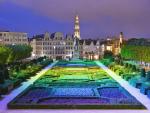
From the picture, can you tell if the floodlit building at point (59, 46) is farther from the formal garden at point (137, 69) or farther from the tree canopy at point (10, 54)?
the formal garden at point (137, 69)

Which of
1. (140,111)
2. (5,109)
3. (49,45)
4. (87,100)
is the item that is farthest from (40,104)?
(49,45)

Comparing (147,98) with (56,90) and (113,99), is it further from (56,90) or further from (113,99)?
(56,90)

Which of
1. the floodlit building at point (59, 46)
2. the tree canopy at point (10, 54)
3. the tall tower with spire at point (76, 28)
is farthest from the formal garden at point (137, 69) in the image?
the floodlit building at point (59, 46)

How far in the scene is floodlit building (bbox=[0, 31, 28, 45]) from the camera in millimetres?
114125

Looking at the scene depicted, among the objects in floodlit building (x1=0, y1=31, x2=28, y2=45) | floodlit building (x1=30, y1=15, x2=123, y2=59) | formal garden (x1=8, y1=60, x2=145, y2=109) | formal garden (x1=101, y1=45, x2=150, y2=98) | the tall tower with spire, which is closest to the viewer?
formal garden (x1=8, y1=60, x2=145, y2=109)

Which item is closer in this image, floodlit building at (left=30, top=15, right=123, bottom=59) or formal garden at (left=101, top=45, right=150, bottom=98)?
formal garden at (left=101, top=45, right=150, bottom=98)

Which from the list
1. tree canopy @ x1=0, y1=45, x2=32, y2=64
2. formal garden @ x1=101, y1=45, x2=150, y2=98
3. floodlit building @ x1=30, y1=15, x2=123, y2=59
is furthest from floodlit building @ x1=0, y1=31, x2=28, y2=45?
formal garden @ x1=101, y1=45, x2=150, y2=98

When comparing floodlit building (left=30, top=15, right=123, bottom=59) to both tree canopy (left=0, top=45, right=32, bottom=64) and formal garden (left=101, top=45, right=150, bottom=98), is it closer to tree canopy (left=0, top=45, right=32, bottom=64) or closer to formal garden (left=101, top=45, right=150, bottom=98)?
tree canopy (left=0, top=45, right=32, bottom=64)

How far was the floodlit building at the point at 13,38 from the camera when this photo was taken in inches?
4493

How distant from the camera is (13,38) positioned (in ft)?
380

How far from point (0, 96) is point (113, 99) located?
5.63 metres

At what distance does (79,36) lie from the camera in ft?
338

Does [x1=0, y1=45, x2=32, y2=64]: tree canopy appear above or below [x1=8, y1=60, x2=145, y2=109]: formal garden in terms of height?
Result: above

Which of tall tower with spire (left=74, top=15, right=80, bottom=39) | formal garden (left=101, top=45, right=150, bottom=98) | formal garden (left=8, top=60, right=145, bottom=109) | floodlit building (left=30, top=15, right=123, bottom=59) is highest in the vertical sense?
tall tower with spire (left=74, top=15, right=80, bottom=39)
